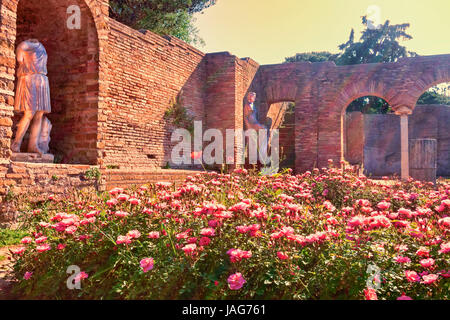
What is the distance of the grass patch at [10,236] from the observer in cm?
396

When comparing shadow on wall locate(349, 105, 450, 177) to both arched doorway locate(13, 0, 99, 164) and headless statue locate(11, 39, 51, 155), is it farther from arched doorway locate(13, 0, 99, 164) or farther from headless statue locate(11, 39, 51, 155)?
headless statue locate(11, 39, 51, 155)

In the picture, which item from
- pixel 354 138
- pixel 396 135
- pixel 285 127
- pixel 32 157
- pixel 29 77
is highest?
pixel 285 127

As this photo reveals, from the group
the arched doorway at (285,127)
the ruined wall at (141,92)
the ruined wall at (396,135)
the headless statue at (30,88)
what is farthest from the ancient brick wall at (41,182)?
the ruined wall at (396,135)

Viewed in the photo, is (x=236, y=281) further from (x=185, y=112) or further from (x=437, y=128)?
(x=437, y=128)

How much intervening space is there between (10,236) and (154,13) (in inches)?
509

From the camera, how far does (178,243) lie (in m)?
2.42

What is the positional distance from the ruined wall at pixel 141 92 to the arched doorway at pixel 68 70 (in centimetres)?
139

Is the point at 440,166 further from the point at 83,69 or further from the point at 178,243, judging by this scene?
the point at 178,243

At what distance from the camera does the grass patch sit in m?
3.96

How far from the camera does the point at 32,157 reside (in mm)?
5523

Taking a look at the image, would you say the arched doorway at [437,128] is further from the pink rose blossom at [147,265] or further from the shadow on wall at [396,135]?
the pink rose blossom at [147,265]

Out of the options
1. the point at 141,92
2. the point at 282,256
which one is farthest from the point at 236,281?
the point at 141,92

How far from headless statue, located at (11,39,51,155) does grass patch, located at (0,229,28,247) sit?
158cm

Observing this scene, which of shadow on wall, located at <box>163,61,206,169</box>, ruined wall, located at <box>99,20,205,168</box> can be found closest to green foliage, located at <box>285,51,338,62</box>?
shadow on wall, located at <box>163,61,206,169</box>
